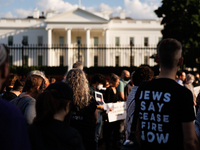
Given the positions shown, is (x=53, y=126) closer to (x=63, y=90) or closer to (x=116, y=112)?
(x=63, y=90)

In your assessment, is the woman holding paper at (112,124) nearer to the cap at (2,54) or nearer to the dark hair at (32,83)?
the dark hair at (32,83)

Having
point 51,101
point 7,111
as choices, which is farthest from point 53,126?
point 7,111

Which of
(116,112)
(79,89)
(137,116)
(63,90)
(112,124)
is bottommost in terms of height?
(112,124)

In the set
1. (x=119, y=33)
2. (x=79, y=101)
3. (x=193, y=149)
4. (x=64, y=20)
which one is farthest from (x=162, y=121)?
(x=119, y=33)

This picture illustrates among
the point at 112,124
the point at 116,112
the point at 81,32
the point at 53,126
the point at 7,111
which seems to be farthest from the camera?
the point at 81,32

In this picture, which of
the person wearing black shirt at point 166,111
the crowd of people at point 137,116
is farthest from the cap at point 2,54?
the person wearing black shirt at point 166,111

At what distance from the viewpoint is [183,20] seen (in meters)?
26.8

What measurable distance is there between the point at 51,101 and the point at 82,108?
1.46 meters

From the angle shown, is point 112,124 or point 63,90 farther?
point 112,124

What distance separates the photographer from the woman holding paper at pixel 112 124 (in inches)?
257

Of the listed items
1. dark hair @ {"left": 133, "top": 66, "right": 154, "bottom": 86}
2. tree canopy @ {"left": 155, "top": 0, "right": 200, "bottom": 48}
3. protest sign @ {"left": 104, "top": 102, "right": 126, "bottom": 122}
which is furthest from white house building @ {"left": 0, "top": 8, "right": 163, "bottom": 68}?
dark hair @ {"left": 133, "top": 66, "right": 154, "bottom": 86}

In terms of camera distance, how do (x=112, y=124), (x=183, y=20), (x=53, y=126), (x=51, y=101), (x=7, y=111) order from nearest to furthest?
(x=7, y=111)
(x=53, y=126)
(x=51, y=101)
(x=112, y=124)
(x=183, y=20)

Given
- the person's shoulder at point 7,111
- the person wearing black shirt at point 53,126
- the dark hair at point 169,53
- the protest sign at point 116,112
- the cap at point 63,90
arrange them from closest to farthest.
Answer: the person's shoulder at point 7,111 < the person wearing black shirt at point 53,126 < the cap at point 63,90 < the dark hair at point 169,53 < the protest sign at point 116,112

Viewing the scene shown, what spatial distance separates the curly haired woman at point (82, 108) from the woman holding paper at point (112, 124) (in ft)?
9.09
